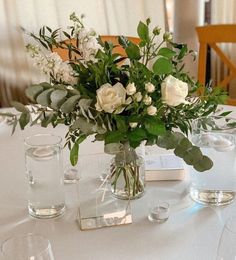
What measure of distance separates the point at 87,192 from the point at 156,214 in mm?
180

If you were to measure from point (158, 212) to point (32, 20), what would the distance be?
59.0 inches

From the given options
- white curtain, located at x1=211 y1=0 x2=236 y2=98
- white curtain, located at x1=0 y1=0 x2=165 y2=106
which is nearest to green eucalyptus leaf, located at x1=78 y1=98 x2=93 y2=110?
white curtain, located at x1=0 y1=0 x2=165 y2=106

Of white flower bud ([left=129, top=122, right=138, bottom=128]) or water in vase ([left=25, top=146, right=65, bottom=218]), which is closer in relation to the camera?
white flower bud ([left=129, top=122, right=138, bottom=128])

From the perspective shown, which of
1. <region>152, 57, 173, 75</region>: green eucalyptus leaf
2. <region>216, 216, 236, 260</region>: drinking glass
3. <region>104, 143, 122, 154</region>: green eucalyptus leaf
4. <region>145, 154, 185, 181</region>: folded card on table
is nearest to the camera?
<region>216, 216, 236, 260</region>: drinking glass

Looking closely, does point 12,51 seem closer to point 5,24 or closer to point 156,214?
point 5,24

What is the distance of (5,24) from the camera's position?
7.29 ft

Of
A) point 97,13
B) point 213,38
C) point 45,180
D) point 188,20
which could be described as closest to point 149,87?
point 45,180

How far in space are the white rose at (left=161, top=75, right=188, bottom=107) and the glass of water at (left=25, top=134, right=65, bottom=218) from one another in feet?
1.03

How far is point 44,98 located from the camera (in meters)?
0.93

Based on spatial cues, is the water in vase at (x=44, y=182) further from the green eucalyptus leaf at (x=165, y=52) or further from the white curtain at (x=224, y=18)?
the white curtain at (x=224, y=18)

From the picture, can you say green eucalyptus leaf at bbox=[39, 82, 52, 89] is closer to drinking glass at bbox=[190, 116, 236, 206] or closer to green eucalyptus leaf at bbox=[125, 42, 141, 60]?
green eucalyptus leaf at bbox=[125, 42, 141, 60]

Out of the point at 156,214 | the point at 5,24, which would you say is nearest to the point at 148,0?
the point at 5,24

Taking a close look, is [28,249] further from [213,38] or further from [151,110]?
[213,38]

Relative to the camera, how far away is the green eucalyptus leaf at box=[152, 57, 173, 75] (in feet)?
2.84
